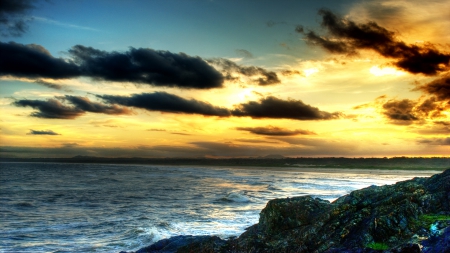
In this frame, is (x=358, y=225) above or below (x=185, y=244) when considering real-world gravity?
above

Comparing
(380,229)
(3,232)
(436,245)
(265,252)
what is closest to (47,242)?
(3,232)

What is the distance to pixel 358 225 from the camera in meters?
10.6

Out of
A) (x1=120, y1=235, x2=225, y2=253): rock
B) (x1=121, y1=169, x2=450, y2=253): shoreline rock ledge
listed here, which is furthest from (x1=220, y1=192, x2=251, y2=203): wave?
(x1=121, y1=169, x2=450, y2=253): shoreline rock ledge

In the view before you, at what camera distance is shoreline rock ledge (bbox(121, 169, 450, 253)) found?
9406mm

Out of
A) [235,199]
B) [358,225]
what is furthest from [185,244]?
[235,199]

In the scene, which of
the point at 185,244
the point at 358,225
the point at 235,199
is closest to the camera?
the point at 358,225

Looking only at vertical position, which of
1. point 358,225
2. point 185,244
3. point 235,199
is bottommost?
point 235,199

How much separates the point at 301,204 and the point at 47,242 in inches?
614

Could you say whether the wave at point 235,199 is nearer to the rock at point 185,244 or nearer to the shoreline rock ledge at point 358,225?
the rock at point 185,244

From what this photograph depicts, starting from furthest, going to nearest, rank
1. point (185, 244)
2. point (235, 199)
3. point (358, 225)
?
point (235, 199), point (185, 244), point (358, 225)

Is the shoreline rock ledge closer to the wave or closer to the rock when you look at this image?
the rock

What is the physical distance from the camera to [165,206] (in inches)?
1420

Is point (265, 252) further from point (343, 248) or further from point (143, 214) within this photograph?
point (143, 214)

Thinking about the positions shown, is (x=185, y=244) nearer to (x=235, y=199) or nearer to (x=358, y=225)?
(x=358, y=225)
